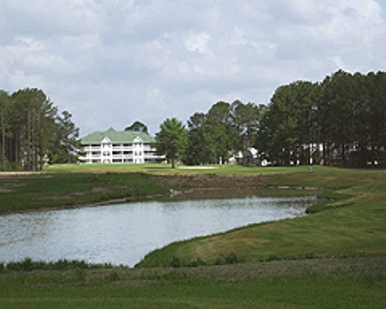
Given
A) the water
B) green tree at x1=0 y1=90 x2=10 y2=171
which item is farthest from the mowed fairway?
green tree at x1=0 y1=90 x2=10 y2=171

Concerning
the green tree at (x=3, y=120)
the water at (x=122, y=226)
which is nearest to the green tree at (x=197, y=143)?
the green tree at (x=3, y=120)

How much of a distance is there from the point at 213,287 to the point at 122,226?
2453 centimetres

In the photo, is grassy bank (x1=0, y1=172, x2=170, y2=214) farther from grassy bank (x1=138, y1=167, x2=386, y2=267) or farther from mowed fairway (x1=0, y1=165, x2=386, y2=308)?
mowed fairway (x1=0, y1=165, x2=386, y2=308)

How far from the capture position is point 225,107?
578ft

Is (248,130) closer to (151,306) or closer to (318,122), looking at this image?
(318,122)

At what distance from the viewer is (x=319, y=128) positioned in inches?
4722

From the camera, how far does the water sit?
28.2 m

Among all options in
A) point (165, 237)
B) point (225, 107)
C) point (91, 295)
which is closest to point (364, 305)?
point (91, 295)

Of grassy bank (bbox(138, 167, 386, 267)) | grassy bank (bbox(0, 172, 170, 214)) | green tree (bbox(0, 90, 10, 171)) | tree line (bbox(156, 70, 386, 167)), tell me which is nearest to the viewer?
grassy bank (bbox(138, 167, 386, 267))

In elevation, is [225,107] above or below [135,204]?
above

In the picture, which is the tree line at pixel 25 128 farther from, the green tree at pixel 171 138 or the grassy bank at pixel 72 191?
the grassy bank at pixel 72 191

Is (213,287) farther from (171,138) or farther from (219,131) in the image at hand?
(219,131)

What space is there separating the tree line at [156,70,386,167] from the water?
53.7m

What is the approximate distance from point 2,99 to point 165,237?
8911 cm
